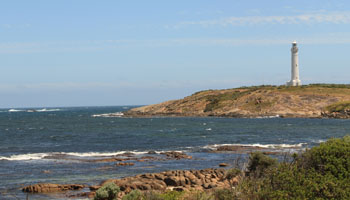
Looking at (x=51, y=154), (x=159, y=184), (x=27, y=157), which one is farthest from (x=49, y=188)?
(x=51, y=154)

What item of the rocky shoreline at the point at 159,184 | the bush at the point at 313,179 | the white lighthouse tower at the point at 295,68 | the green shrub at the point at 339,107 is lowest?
the rocky shoreline at the point at 159,184

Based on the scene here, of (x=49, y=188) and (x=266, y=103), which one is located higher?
(x=266, y=103)

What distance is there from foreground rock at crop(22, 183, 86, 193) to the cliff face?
8330cm

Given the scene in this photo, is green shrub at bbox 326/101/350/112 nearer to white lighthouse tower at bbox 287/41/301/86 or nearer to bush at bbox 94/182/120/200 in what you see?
white lighthouse tower at bbox 287/41/301/86

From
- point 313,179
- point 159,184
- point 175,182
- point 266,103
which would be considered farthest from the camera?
point 266,103

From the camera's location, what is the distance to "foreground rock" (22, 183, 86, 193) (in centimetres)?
2355

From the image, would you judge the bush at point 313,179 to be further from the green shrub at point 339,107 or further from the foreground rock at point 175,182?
the green shrub at point 339,107

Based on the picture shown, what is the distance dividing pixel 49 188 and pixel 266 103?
305 ft

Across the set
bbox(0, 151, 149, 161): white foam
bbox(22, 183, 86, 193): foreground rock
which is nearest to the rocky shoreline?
bbox(22, 183, 86, 193): foreground rock

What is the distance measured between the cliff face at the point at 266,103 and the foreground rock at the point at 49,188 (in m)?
83.3

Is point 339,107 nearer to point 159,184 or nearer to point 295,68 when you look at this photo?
point 295,68

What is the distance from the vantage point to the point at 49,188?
23.8 meters

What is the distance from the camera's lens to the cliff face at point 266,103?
343 feet

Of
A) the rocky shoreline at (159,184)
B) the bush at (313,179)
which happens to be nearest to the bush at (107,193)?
the rocky shoreline at (159,184)
